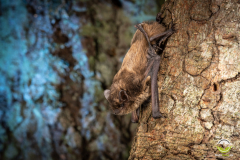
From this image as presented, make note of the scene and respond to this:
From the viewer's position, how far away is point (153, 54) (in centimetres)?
215

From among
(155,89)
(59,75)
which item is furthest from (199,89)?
(59,75)

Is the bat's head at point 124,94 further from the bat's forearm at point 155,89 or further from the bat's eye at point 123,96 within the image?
the bat's forearm at point 155,89

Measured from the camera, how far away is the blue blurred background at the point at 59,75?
425 centimetres

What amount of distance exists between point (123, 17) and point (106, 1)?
0.61 meters

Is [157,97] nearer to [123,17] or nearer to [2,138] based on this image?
[123,17]

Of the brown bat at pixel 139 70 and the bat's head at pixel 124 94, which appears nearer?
the brown bat at pixel 139 70

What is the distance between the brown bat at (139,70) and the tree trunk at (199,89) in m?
0.31

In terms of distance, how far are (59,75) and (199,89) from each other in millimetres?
3576

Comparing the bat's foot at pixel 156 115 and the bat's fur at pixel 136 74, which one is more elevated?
the bat's fur at pixel 136 74

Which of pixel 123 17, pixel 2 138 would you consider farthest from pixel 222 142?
pixel 2 138

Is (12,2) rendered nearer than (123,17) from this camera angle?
Yes

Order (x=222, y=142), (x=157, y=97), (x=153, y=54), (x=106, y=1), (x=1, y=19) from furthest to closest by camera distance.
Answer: (x=106, y=1)
(x=1, y=19)
(x=153, y=54)
(x=157, y=97)
(x=222, y=142)

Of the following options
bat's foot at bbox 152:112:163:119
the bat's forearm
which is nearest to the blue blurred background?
the bat's forearm

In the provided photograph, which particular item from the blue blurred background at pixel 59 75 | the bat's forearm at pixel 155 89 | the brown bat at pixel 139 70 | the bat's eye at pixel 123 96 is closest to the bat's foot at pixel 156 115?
the bat's forearm at pixel 155 89
